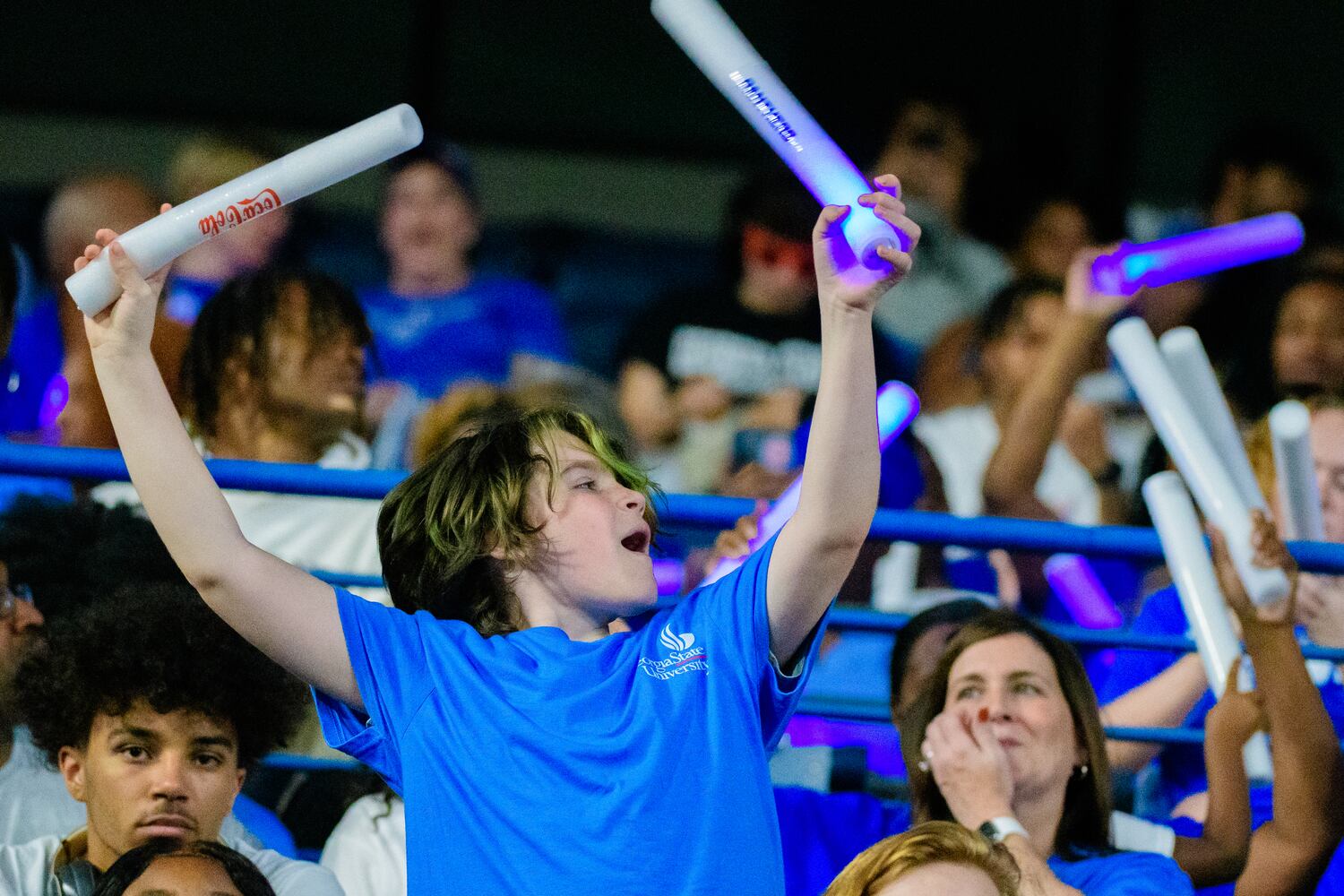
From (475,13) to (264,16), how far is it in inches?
26.1

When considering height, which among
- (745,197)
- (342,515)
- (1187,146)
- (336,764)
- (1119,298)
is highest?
(1187,146)

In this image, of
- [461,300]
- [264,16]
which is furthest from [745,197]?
[264,16]

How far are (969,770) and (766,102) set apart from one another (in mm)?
981

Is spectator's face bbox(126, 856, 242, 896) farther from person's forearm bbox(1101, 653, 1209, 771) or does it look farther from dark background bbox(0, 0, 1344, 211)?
dark background bbox(0, 0, 1344, 211)

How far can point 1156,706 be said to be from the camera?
3291 millimetres

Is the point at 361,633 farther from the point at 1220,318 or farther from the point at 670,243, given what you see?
the point at 670,243

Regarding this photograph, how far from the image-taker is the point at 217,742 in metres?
2.71

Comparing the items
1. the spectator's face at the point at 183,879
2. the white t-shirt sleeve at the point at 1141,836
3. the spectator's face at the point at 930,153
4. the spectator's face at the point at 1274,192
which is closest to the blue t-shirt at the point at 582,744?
the spectator's face at the point at 183,879

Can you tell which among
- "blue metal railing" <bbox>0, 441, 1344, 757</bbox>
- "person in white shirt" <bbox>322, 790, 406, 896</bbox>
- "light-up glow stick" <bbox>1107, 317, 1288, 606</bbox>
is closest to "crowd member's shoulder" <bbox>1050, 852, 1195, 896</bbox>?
"blue metal railing" <bbox>0, 441, 1344, 757</bbox>

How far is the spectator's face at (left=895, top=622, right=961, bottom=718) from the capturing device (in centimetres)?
307

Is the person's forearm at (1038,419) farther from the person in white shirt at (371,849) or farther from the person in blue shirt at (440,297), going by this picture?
the person in white shirt at (371,849)

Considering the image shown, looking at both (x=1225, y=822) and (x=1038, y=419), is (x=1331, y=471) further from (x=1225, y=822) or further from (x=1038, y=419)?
(x=1225, y=822)

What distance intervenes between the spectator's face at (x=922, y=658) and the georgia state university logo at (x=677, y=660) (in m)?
0.90

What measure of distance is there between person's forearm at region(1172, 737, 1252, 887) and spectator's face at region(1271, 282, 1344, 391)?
65.4 inches
